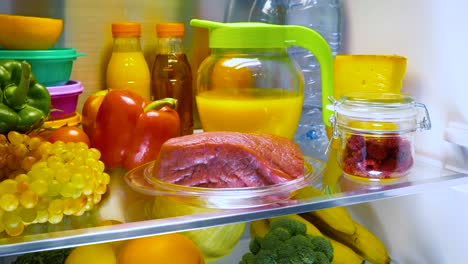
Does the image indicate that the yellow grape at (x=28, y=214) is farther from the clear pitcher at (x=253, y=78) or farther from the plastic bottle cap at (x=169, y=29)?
the plastic bottle cap at (x=169, y=29)

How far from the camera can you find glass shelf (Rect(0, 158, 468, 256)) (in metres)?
0.66

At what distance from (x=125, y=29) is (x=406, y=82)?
56cm

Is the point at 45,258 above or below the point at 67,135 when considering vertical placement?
below

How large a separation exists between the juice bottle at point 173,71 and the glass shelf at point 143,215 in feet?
1.05

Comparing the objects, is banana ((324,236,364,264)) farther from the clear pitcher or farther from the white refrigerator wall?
the clear pitcher

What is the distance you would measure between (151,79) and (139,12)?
151mm

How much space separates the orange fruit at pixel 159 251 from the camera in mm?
891

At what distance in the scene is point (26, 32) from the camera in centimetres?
98

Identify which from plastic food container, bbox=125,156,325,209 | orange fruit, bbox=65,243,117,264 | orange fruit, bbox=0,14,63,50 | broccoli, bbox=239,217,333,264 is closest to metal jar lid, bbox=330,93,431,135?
plastic food container, bbox=125,156,325,209

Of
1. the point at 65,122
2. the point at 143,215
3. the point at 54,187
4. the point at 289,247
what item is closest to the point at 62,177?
the point at 54,187

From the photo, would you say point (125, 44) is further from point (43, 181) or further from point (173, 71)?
point (43, 181)

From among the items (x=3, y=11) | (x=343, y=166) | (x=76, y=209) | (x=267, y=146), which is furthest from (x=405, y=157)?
(x=3, y=11)

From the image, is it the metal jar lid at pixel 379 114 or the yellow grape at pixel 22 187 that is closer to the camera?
the yellow grape at pixel 22 187

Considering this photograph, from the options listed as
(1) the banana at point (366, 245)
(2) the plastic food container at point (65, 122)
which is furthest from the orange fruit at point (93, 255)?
(1) the banana at point (366, 245)
